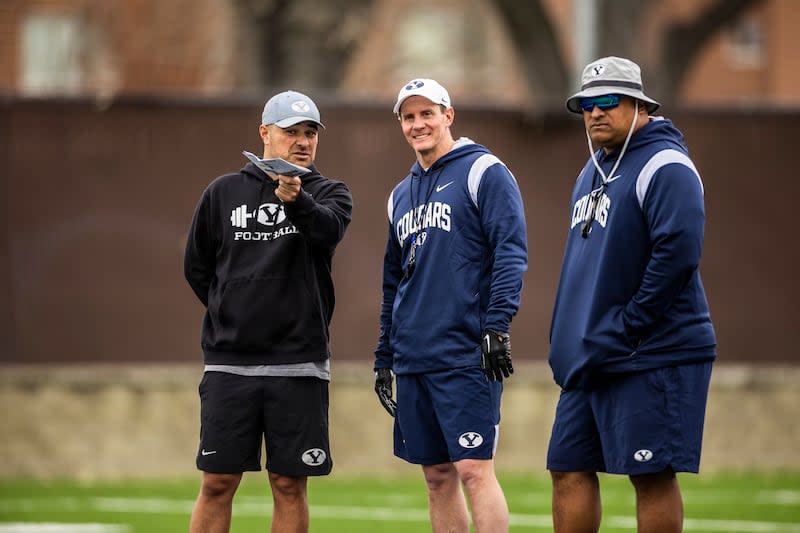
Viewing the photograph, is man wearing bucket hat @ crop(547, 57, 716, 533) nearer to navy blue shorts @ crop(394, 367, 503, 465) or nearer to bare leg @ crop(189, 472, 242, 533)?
navy blue shorts @ crop(394, 367, 503, 465)

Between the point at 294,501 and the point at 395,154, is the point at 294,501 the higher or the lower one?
the lower one

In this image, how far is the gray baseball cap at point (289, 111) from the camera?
690 cm

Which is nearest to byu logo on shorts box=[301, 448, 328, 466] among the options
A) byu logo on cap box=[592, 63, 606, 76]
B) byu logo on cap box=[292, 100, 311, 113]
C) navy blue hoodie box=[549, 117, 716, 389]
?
navy blue hoodie box=[549, 117, 716, 389]

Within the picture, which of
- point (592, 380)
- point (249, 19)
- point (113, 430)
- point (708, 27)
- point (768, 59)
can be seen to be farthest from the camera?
point (768, 59)

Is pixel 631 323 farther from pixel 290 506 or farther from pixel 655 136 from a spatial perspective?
pixel 290 506

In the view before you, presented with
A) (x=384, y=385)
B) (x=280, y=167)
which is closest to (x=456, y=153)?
(x=280, y=167)

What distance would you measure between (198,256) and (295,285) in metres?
0.54

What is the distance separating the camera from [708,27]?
59.7 feet

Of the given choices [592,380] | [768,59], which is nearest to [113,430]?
[592,380]

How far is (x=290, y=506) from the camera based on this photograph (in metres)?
6.87

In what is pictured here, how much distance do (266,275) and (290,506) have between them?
1073 millimetres

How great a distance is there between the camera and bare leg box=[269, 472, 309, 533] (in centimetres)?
685

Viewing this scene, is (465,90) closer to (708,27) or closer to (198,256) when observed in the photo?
(708,27)

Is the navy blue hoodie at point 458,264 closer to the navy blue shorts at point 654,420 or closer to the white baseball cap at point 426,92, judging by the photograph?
the white baseball cap at point 426,92
